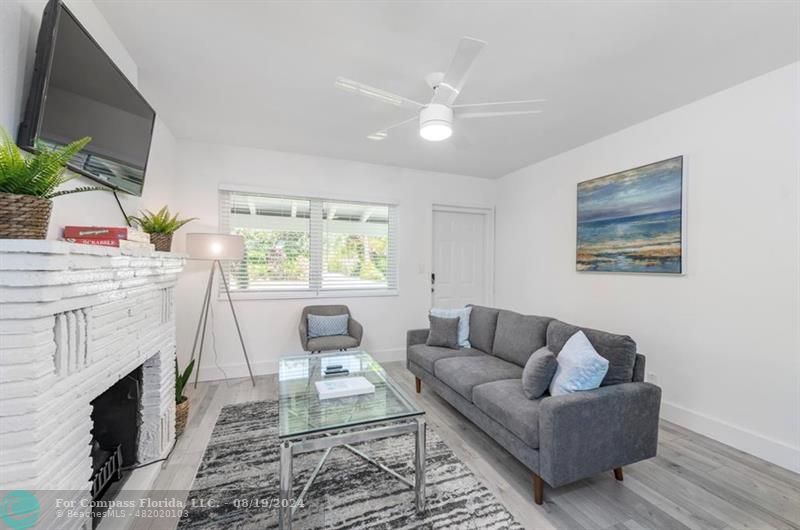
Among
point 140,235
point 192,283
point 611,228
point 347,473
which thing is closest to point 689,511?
point 347,473

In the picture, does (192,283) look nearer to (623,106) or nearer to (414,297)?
(414,297)

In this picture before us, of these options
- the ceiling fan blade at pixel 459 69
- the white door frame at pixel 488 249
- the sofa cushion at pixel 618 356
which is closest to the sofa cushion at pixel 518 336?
the sofa cushion at pixel 618 356

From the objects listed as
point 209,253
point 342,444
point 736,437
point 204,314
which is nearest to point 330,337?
point 204,314

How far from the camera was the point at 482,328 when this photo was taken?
128 inches

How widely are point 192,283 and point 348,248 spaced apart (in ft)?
5.84

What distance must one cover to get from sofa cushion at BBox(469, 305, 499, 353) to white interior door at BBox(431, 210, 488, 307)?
1424 millimetres

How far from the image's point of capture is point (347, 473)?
2029 millimetres

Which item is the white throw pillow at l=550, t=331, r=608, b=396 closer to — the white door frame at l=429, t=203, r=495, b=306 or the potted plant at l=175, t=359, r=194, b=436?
the potted plant at l=175, t=359, r=194, b=436

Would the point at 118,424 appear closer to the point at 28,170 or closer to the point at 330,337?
the point at 28,170

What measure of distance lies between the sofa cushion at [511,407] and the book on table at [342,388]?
756 mm

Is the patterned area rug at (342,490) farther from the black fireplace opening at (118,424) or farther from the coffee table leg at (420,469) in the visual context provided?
the black fireplace opening at (118,424)

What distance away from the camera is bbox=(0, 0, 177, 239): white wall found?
1206 millimetres

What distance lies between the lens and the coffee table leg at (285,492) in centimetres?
146

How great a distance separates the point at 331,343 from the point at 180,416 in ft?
4.50
